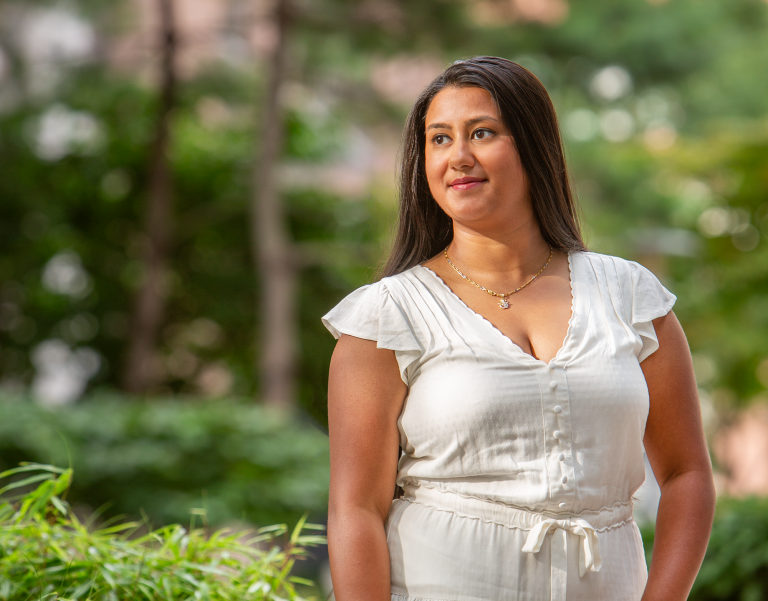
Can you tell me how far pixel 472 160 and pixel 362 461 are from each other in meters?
0.61

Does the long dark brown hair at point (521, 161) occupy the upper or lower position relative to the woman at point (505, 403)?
upper

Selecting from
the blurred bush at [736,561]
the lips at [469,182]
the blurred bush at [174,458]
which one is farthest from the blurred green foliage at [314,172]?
the lips at [469,182]

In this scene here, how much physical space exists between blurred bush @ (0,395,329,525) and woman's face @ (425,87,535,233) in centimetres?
493

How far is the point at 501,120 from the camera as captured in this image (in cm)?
163

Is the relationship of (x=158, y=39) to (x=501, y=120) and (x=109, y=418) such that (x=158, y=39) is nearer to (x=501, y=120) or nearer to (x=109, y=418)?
(x=109, y=418)

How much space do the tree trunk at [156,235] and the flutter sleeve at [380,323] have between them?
23.2 ft

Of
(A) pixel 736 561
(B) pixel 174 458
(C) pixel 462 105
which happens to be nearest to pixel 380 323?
(C) pixel 462 105

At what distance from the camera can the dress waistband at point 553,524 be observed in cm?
151

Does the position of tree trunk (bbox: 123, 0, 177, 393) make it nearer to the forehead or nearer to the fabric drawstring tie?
the forehead

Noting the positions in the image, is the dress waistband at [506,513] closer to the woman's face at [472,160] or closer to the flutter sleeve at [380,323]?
the flutter sleeve at [380,323]

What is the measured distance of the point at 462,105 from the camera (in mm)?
1642

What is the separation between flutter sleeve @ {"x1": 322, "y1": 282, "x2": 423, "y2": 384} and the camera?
1581mm

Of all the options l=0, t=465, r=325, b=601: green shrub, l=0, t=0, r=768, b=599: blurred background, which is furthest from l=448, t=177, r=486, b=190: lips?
l=0, t=0, r=768, b=599: blurred background

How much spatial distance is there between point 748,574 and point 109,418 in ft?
15.4
